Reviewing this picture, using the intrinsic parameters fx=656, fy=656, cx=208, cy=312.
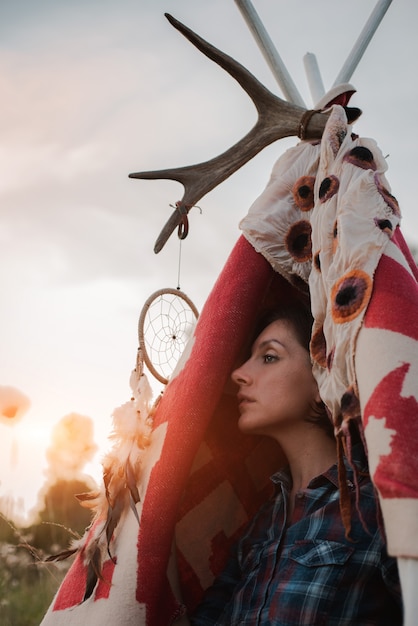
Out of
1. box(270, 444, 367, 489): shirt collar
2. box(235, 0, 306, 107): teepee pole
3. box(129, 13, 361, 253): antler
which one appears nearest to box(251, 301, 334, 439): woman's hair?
box(270, 444, 367, 489): shirt collar

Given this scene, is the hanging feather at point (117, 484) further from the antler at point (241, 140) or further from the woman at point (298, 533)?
the antler at point (241, 140)

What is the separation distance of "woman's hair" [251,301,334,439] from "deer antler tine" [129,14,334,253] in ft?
1.09

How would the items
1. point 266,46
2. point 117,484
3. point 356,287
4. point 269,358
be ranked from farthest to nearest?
point 266,46, point 269,358, point 117,484, point 356,287

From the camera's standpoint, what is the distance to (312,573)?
133 cm

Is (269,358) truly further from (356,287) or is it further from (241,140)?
(241,140)

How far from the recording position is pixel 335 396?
1.26 metres

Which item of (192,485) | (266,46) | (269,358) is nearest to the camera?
(269,358)

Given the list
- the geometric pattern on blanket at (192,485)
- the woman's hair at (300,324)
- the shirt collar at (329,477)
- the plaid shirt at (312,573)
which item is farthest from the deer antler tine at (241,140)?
the plaid shirt at (312,573)

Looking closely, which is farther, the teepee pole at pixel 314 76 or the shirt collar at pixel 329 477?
the teepee pole at pixel 314 76

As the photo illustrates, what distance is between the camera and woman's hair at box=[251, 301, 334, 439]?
5.41 feet

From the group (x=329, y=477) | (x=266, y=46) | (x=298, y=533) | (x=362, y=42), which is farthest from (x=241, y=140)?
(x=298, y=533)

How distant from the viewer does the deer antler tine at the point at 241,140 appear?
1.77 metres

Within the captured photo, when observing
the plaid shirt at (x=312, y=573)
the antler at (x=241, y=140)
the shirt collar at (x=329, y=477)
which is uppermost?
the antler at (x=241, y=140)

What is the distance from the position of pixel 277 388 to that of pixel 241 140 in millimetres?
734
